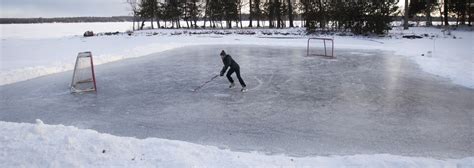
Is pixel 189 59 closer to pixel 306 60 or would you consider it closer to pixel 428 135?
pixel 306 60

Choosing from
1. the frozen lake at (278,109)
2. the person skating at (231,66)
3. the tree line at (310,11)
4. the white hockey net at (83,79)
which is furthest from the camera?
the tree line at (310,11)

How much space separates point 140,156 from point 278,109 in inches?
147

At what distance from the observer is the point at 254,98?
9344 mm

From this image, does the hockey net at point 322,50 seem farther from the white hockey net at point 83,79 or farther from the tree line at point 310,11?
the white hockey net at point 83,79

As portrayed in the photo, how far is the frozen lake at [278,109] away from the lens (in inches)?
241

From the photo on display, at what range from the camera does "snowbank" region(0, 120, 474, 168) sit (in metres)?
4.91

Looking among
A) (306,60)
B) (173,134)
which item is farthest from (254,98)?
(306,60)

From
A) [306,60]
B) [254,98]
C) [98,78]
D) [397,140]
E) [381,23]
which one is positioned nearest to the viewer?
[397,140]

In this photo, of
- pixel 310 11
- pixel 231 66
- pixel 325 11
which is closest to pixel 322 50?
pixel 231 66

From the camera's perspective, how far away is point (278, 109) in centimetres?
820

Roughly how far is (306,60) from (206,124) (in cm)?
1043

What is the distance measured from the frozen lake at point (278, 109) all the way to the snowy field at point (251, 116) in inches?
0.9

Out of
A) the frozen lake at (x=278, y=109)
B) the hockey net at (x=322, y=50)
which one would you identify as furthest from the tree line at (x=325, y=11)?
the frozen lake at (x=278, y=109)

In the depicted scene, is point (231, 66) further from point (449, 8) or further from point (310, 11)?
point (449, 8)
